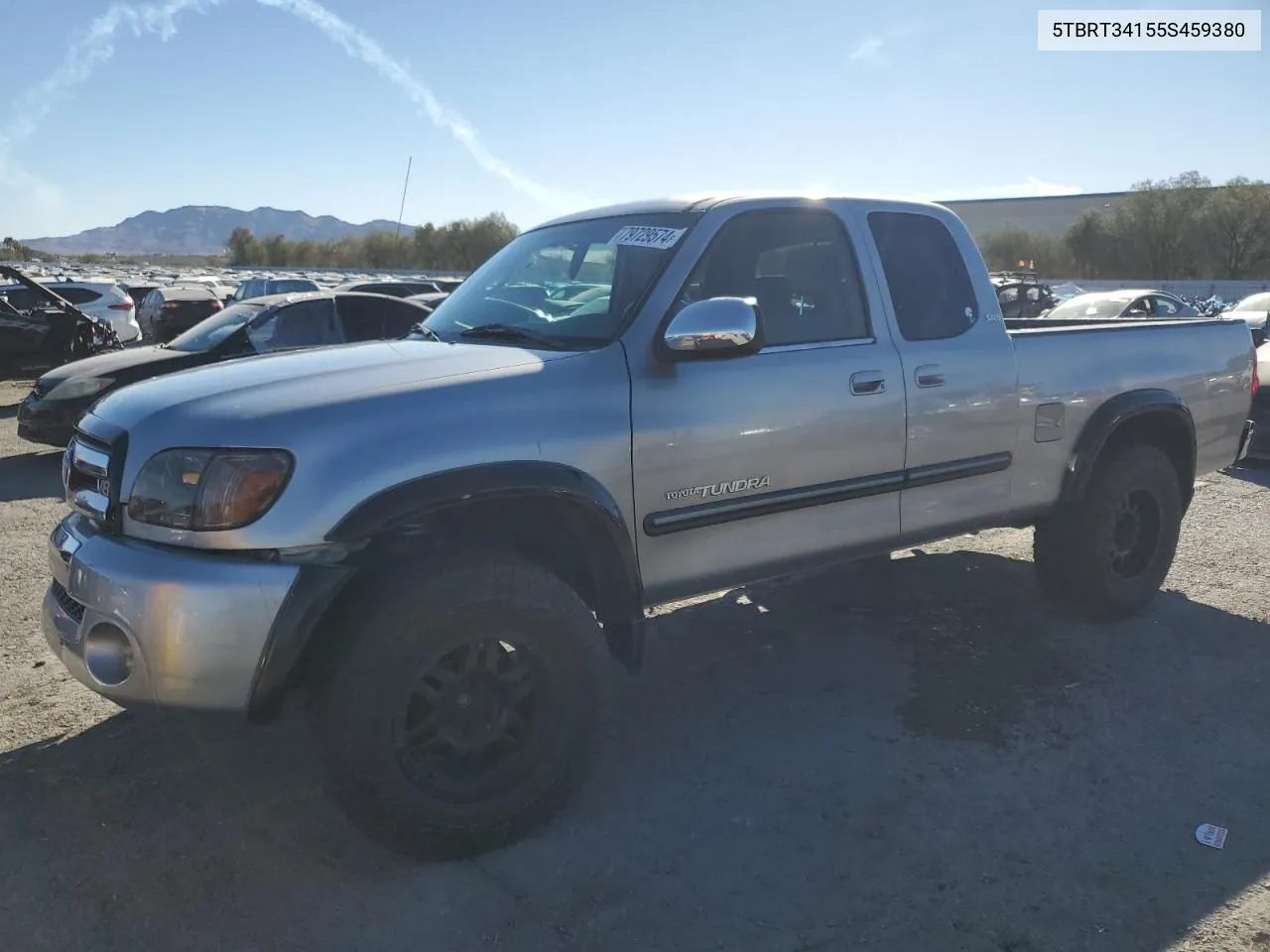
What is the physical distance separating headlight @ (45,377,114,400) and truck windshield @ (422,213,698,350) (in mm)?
6152

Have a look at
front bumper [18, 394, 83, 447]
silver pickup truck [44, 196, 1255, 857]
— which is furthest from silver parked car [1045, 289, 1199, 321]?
front bumper [18, 394, 83, 447]

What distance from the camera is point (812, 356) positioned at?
3.65 metres

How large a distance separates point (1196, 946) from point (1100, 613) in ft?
8.40

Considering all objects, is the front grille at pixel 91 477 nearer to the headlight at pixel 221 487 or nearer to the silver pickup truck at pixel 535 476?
the silver pickup truck at pixel 535 476

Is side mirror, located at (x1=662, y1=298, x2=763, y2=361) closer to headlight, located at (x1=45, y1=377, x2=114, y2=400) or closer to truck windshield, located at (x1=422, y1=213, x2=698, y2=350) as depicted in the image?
truck windshield, located at (x1=422, y1=213, x2=698, y2=350)

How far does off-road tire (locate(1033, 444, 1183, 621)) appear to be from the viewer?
4.77 m

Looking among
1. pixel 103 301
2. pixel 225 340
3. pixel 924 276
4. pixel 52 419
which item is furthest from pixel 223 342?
pixel 103 301

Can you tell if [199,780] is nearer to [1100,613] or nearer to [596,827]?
[596,827]

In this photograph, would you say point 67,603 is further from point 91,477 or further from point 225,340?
point 225,340

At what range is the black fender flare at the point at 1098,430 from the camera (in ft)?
15.0

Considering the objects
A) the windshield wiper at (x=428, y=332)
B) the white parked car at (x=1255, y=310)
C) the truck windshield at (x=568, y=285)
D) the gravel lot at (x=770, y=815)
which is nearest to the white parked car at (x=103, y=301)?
the gravel lot at (x=770, y=815)

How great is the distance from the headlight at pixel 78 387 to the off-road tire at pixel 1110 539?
801 cm

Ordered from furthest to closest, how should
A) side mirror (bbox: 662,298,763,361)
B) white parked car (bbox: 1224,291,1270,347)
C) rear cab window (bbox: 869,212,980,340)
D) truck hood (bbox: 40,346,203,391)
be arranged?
1. white parked car (bbox: 1224,291,1270,347)
2. truck hood (bbox: 40,346,203,391)
3. rear cab window (bbox: 869,212,980,340)
4. side mirror (bbox: 662,298,763,361)

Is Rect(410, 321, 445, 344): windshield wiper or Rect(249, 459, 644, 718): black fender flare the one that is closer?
Rect(249, 459, 644, 718): black fender flare
